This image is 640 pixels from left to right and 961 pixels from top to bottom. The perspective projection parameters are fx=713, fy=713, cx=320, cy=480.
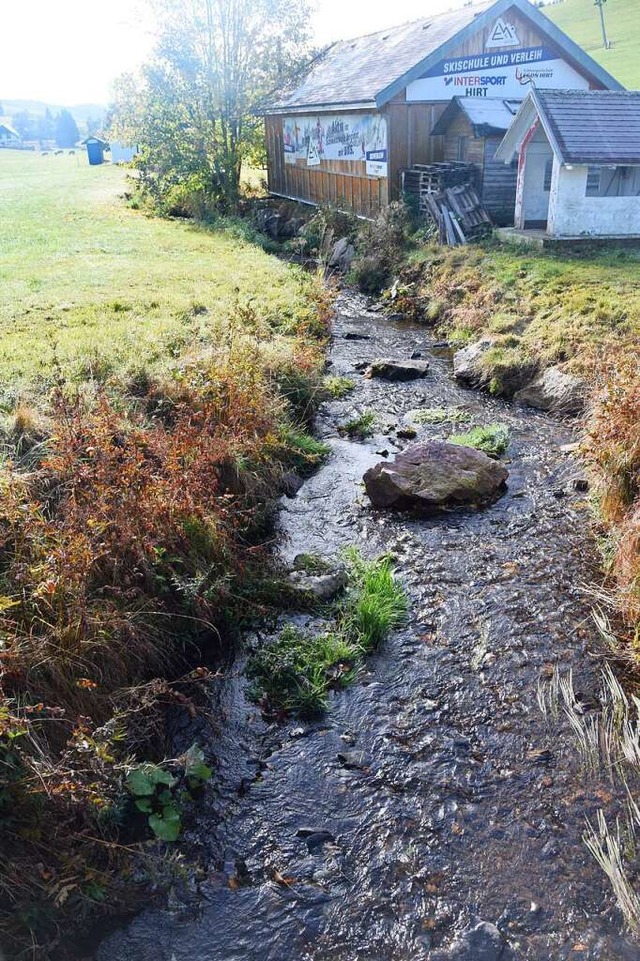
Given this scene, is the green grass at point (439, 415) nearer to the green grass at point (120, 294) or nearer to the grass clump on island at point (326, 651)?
the green grass at point (120, 294)

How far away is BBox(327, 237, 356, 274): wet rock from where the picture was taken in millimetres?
20750

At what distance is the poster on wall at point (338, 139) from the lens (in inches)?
896

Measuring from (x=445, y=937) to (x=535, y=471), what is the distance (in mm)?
6198

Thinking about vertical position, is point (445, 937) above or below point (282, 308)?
below

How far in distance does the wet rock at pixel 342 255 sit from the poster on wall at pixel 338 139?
2961 mm

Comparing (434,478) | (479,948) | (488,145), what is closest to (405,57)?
(488,145)

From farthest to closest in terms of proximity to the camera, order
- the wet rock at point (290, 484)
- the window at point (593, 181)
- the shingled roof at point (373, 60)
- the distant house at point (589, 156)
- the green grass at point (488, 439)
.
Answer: the shingled roof at point (373, 60) < the window at point (593, 181) < the distant house at point (589, 156) < the green grass at point (488, 439) < the wet rock at point (290, 484)

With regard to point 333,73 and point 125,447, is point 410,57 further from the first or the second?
point 125,447

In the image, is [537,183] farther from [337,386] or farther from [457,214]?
[337,386]

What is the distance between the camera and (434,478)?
27.9ft

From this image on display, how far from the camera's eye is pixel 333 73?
1079 inches

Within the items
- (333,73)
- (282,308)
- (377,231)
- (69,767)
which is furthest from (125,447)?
(333,73)

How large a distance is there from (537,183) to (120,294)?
11.6 meters

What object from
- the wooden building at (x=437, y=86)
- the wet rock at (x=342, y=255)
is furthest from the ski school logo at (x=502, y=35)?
the wet rock at (x=342, y=255)
